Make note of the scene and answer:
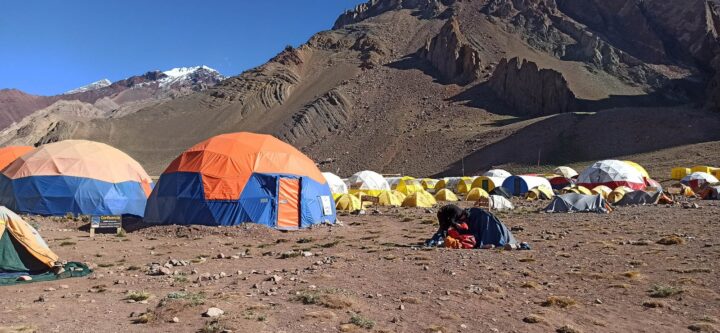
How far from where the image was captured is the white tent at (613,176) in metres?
39.7

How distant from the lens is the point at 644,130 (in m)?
75.6

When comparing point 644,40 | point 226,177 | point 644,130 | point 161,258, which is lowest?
point 161,258

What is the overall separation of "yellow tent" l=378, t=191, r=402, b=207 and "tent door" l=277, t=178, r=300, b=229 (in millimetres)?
14471

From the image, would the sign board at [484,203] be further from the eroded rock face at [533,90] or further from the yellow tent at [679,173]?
the eroded rock face at [533,90]

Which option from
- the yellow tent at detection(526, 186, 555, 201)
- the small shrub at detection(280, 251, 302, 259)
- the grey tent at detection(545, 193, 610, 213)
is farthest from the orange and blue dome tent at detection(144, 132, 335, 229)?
the yellow tent at detection(526, 186, 555, 201)

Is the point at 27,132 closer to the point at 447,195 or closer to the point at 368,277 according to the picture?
the point at 447,195

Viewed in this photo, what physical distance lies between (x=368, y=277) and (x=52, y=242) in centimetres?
1157

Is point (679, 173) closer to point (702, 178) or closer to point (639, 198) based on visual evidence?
point (702, 178)

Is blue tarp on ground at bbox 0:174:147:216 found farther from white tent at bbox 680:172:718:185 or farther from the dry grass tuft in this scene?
white tent at bbox 680:172:718:185

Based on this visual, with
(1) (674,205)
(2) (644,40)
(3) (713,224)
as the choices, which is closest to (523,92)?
(2) (644,40)

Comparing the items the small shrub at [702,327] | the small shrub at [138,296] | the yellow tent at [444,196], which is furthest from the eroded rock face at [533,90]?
the small shrub at [138,296]

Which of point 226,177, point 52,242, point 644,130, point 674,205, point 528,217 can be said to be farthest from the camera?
point 644,130

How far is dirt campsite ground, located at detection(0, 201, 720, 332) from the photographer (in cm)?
754

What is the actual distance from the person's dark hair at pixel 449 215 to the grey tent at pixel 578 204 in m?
13.0
